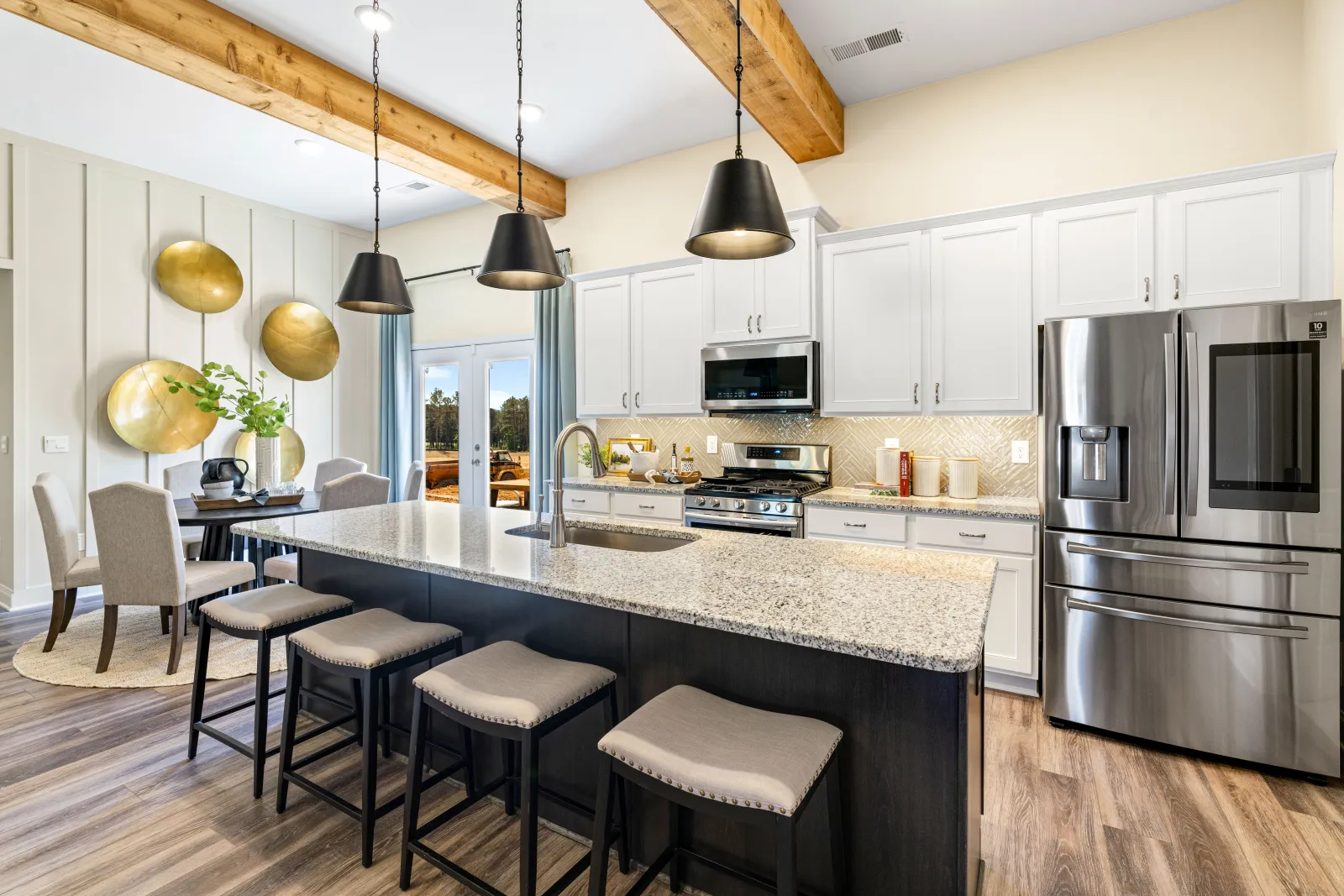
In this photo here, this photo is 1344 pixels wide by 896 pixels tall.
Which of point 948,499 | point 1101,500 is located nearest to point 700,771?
point 1101,500

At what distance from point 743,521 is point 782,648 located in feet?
7.03

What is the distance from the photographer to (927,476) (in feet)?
11.9

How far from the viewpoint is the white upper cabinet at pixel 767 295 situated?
379 centimetres

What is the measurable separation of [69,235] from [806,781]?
A: 19.7 feet

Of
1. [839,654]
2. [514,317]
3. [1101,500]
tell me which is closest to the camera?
[839,654]

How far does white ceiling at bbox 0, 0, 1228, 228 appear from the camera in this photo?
10.3ft

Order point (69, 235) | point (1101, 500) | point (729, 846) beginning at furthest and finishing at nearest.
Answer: point (69, 235) < point (1101, 500) < point (729, 846)

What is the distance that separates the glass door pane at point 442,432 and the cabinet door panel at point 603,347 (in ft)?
5.87

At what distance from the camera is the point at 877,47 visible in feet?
11.3

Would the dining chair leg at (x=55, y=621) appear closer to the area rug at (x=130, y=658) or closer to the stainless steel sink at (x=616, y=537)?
the area rug at (x=130, y=658)

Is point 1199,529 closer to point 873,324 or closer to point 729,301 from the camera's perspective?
point 873,324

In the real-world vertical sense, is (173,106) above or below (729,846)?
above

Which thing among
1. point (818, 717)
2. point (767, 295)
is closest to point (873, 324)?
point (767, 295)

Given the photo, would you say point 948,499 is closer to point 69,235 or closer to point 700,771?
point 700,771
